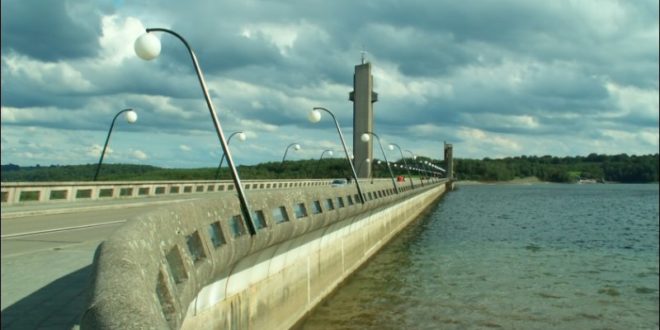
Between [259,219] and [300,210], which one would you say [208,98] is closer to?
[259,219]

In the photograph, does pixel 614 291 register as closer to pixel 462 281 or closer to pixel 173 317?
pixel 462 281

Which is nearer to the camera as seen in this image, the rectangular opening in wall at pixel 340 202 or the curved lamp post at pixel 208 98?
the curved lamp post at pixel 208 98

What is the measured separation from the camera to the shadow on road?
24.7 feet

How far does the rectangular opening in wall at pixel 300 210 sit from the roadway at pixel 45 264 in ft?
9.56

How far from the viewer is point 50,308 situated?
27.5 feet

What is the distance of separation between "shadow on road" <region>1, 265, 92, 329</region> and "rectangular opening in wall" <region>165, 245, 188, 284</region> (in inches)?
60.1

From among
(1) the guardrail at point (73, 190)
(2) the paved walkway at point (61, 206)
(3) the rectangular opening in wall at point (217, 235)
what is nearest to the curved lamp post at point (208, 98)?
(3) the rectangular opening in wall at point (217, 235)

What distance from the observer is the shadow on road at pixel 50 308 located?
24.7 feet

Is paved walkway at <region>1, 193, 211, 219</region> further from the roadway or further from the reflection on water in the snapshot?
the reflection on water

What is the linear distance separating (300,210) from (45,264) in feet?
17.1

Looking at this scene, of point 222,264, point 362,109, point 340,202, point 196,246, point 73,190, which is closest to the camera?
point 196,246

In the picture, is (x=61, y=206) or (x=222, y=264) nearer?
(x=222, y=264)

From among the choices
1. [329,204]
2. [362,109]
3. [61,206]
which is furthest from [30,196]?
[362,109]

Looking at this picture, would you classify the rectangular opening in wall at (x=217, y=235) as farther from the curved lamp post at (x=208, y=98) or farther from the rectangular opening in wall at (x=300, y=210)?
the rectangular opening in wall at (x=300, y=210)
